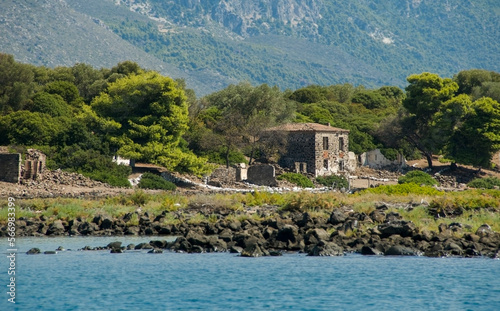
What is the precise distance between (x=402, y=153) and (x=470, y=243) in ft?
148

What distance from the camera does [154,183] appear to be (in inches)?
2058

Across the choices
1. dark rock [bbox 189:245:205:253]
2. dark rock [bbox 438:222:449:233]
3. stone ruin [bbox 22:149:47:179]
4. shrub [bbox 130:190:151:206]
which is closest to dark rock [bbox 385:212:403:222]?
dark rock [bbox 438:222:449:233]

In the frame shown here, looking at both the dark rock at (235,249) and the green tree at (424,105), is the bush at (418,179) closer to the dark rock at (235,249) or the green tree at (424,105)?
the green tree at (424,105)

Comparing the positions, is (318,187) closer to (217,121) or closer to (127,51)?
(217,121)

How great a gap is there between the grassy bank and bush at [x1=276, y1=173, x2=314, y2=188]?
13.5 m

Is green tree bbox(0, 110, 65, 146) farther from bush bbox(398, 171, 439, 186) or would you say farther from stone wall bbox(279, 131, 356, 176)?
bush bbox(398, 171, 439, 186)

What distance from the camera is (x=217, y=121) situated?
217 ft

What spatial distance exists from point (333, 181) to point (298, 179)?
3.06 m

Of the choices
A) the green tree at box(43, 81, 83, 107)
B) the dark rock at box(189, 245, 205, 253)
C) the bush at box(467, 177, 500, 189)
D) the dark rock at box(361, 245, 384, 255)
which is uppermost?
the green tree at box(43, 81, 83, 107)

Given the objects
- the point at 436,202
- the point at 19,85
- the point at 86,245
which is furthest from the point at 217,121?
the point at 86,245

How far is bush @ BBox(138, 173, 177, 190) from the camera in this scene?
51938 mm

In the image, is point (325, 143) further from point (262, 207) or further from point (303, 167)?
point (262, 207)

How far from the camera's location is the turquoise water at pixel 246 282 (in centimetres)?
2125

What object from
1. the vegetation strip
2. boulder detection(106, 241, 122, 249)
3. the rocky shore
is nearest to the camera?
the rocky shore
